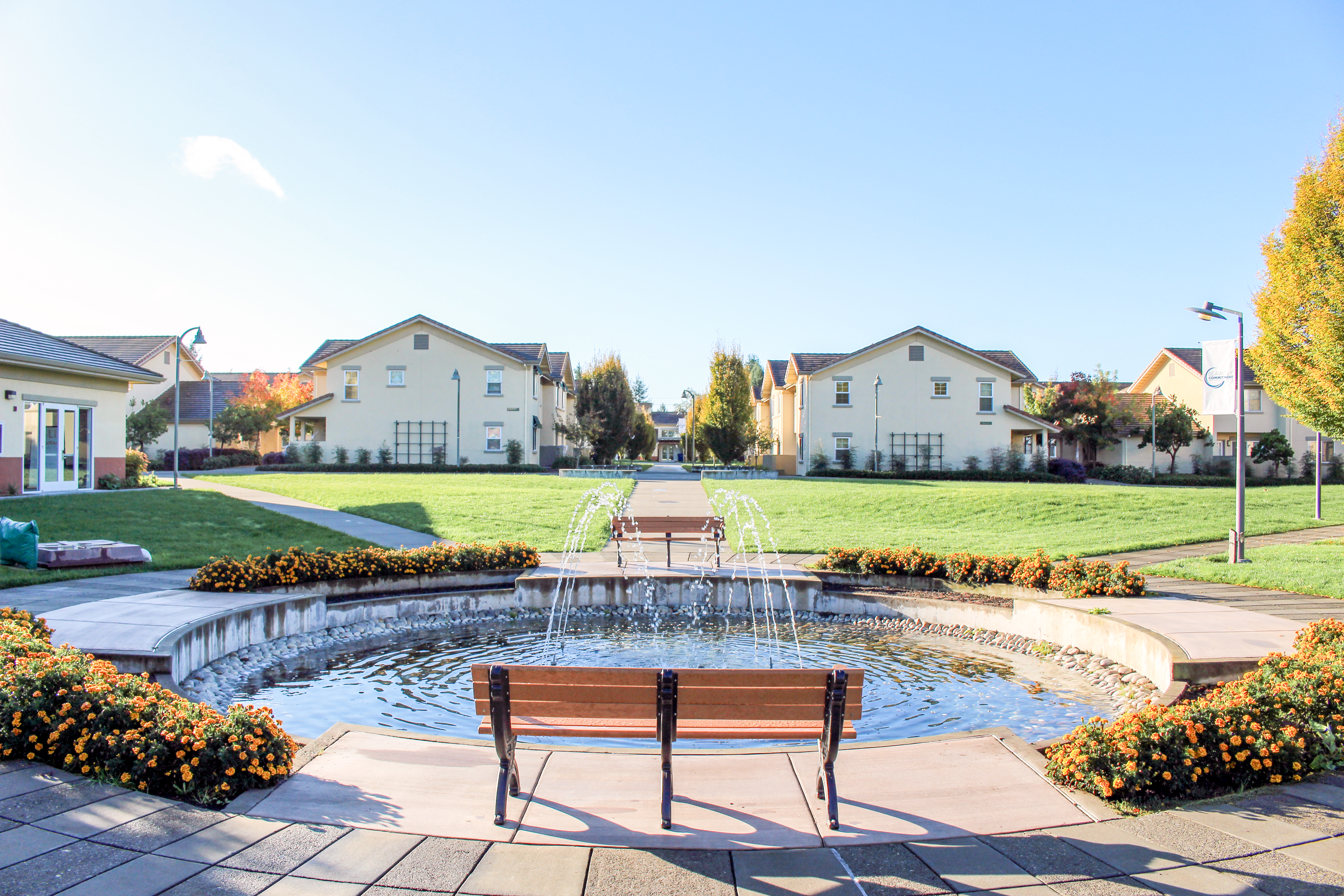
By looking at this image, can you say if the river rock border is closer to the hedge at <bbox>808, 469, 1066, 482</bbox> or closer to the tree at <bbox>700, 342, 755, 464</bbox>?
the hedge at <bbox>808, 469, 1066, 482</bbox>

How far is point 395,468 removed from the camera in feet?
136

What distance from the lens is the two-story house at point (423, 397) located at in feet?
143

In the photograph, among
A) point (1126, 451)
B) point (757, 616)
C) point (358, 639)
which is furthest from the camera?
point (1126, 451)

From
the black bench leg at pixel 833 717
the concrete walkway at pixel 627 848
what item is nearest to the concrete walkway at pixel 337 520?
the concrete walkway at pixel 627 848

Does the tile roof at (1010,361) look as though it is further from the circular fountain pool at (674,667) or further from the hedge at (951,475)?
the circular fountain pool at (674,667)

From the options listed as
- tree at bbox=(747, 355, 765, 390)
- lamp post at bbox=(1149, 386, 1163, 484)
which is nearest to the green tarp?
lamp post at bbox=(1149, 386, 1163, 484)

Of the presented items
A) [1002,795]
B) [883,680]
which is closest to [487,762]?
[1002,795]

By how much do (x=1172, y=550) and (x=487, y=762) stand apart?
47.8ft

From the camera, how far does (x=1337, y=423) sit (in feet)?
48.7

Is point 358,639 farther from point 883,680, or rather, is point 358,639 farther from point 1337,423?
point 1337,423

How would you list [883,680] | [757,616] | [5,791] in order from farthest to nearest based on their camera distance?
[757,616], [883,680], [5,791]

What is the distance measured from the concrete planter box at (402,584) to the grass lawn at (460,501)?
10.9 ft

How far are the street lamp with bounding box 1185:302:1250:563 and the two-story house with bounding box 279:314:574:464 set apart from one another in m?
34.2

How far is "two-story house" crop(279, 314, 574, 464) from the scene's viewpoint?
1710 inches
